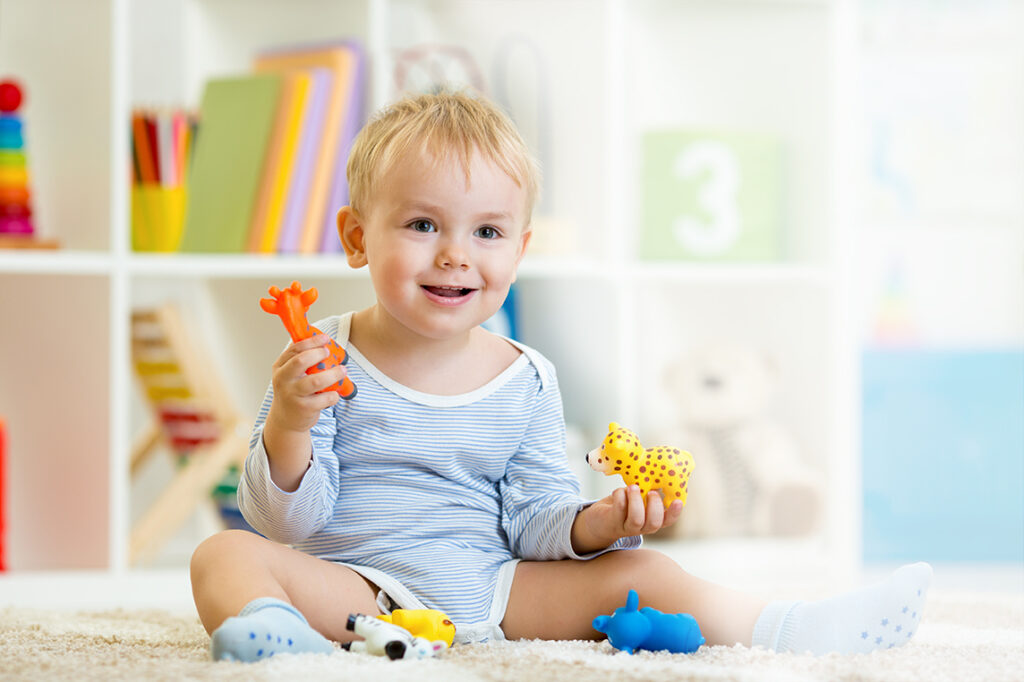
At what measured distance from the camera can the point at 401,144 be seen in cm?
93

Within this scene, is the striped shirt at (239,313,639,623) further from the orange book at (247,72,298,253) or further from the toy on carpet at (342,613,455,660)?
the orange book at (247,72,298,253)

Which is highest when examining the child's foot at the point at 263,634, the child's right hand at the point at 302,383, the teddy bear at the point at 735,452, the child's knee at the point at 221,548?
the child's right hand at the point at 302,383

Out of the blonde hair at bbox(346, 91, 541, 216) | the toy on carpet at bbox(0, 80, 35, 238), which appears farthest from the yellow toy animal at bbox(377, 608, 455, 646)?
the toy on carpet at bbox(0, 80, 35, 238)

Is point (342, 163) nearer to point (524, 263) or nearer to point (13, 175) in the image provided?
point (524, 263)

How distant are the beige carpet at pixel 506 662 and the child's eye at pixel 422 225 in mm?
328

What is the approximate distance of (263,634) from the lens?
29.3 inches

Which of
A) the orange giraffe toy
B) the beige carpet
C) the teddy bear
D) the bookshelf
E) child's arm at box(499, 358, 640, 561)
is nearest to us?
the beige carpet

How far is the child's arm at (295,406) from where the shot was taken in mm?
809

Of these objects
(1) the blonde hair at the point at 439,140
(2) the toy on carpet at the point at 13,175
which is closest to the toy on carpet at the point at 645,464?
(1) the blonde hair at the point at 439,140

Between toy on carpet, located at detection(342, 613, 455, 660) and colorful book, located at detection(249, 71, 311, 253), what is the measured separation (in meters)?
0.88

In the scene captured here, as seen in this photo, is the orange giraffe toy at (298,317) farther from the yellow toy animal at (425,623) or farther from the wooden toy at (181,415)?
the wooden toy at (181,415)

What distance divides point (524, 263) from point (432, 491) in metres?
0.72

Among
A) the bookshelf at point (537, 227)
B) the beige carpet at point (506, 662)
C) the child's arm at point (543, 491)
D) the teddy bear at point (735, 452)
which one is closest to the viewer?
the beige carpet at point (506, 662)

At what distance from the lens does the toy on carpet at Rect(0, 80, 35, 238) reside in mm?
1577
